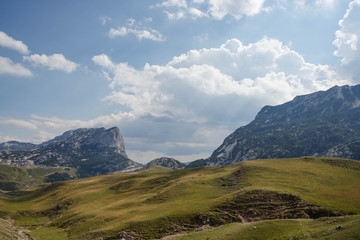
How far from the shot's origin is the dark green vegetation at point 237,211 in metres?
45.0

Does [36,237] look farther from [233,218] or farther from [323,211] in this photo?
[323,211]

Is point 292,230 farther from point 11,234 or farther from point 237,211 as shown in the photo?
point 11,234

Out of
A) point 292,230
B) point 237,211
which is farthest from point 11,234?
point 292,230

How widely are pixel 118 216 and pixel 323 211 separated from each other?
185ft

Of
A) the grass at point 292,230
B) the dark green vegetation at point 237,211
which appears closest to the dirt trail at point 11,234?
the dark green vegetation at point 237,211

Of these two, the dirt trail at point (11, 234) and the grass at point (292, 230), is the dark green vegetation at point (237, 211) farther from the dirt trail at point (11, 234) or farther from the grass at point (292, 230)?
the dirt trail at point (11, 234)

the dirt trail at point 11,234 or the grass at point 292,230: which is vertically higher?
the grass at point 292,230

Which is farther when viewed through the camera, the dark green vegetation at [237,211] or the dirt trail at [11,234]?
the dirt trail at [11,234]

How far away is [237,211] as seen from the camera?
204 feet

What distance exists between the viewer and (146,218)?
202 feet

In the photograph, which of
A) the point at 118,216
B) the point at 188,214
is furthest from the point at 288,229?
the point at 118,216

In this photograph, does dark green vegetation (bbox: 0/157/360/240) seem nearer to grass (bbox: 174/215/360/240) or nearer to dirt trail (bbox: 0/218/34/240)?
grass (bbox: 174/215/360/240)

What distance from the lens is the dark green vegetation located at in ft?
148

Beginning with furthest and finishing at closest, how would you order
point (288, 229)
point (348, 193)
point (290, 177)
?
1. point (290, 177)
2. point (348, 193)
3. point (288, 229)
